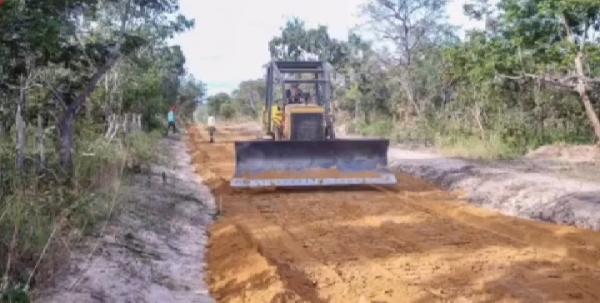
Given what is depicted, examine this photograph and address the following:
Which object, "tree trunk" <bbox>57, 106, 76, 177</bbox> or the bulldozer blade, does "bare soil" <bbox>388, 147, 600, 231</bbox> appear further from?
"tree trunk" <bbox>57, 106, 76, 177</bbox>

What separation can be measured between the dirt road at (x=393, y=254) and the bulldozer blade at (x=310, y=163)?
1342 millimetres

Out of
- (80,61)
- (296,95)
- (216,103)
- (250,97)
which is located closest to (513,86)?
(296,95)

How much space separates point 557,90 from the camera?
1894 cm

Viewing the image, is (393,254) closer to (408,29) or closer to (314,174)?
(314,174)

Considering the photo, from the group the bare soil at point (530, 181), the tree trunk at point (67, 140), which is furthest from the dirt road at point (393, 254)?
the tree trunk at point (67, 140)

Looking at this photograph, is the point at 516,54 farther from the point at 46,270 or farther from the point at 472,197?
the point at 46,270

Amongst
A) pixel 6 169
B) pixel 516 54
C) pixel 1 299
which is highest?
pixel 516 54

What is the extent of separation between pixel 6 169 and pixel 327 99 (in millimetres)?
7571

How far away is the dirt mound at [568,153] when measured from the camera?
1609 centimetres

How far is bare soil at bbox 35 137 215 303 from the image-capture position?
5.50 meters

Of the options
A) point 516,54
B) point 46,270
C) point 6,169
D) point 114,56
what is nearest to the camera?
point 46,270

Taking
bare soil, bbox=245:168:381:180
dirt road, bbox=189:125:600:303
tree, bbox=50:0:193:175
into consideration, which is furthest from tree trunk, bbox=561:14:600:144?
tree, bbox=50:0:193:175

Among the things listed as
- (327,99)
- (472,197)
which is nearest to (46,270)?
(472,197)

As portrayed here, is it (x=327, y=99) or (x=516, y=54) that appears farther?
(x=516, y=54)
